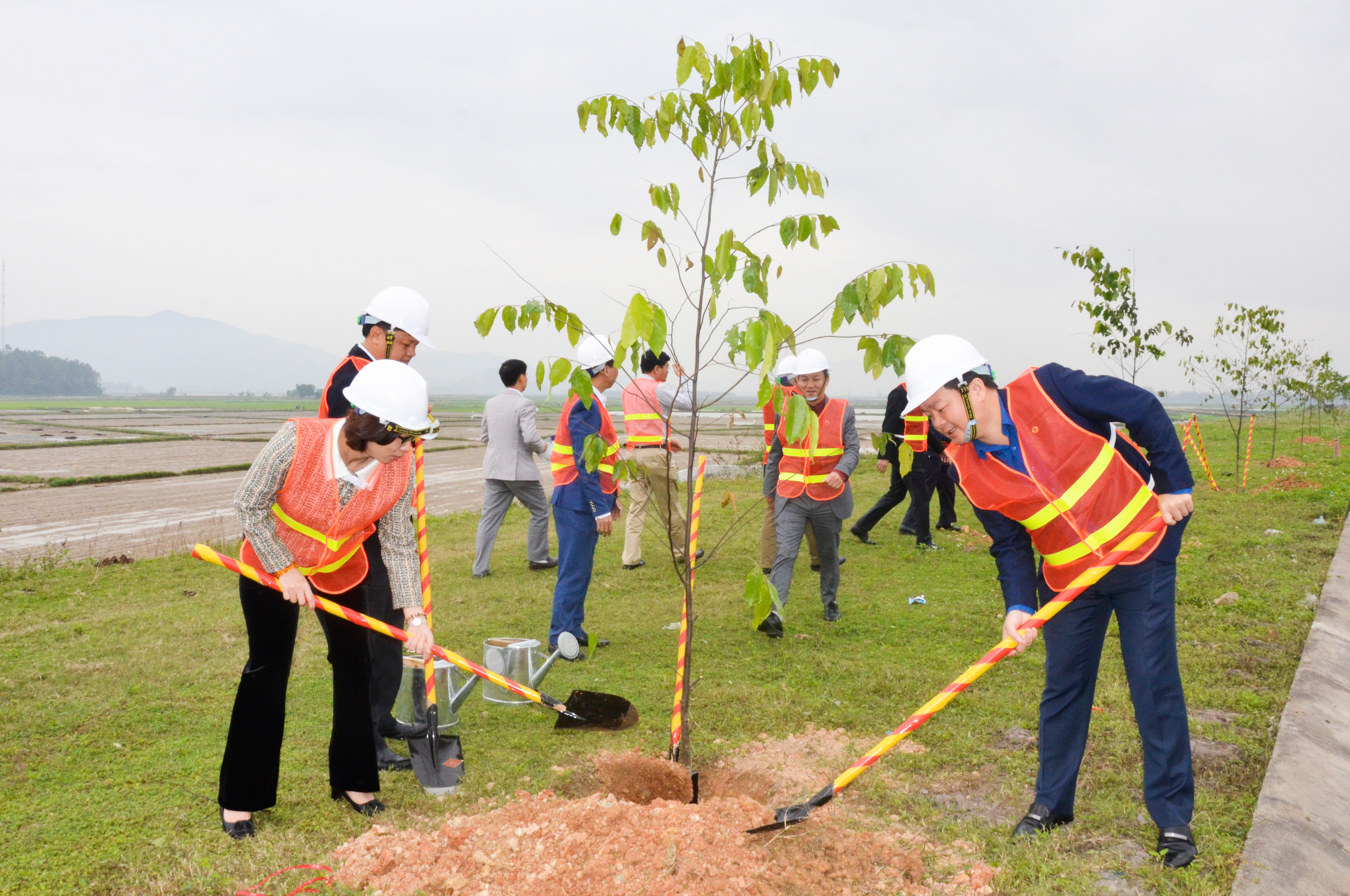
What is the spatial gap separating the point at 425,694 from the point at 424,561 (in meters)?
0.77

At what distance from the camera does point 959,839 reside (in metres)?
3.33

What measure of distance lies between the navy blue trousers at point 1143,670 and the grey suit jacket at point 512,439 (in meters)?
5.50

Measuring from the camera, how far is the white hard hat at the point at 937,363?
2986 millimetres

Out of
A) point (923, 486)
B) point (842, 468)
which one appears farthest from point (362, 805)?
point (923, 486)

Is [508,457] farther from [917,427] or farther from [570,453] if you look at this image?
[917,427]

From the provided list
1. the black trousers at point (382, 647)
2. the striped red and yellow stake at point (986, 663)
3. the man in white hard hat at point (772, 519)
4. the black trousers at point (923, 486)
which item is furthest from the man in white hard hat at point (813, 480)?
the black trousers at point (923, 486)

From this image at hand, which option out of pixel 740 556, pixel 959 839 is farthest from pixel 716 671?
pixel 740 556

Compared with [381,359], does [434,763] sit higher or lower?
lower

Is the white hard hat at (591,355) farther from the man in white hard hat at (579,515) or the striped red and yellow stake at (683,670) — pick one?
the striped red and yellow stake at (683,670)

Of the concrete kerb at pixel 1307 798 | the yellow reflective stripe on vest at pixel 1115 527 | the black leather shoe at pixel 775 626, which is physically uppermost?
the yellow reflective stripe on vest at pixel 1115 527

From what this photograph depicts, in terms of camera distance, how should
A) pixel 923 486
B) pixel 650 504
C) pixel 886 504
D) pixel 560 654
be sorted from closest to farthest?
1. pixel 560 654
2. pixel 650 504
3. pixel 923 486
4. pixel 886 504

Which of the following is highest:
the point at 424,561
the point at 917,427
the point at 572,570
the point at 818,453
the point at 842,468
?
the point at 917,427

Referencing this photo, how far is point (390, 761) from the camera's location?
4.14 m

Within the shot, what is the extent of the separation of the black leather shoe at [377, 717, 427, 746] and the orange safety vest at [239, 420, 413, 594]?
1.17 metres
